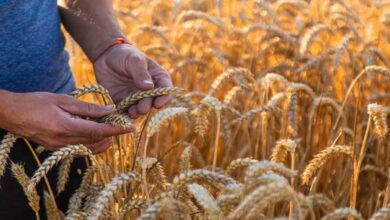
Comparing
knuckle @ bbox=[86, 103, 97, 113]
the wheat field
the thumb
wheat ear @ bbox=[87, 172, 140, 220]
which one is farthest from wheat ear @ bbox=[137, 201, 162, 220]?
the thumb

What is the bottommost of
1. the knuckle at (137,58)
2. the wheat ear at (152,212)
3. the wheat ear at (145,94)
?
the wheat ear at (152,212)

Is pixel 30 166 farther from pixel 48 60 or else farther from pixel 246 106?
pixel 246 106

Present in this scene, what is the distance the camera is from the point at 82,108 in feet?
6.10

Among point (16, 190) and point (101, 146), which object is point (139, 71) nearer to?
point (101, 146)

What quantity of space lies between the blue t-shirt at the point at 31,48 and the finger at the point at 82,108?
25cm

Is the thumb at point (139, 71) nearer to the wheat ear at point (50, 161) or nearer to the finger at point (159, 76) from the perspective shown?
the finger at point (159, 76)

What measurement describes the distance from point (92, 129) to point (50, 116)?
3.9 inches

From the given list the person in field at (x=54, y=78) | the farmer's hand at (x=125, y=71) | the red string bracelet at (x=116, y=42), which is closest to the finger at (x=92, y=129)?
the person in field at (x=54, y=78)

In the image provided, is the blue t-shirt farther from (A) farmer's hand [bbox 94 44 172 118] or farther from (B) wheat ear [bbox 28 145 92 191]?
(B) wheat ear [bbox 28 145 92 191]

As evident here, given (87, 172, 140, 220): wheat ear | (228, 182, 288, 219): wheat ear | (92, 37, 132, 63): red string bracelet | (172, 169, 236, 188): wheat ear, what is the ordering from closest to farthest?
→ 1. (228, 182, 288, 219): wheat ear
2. (87, 172, 140, 220): wheat ear
3. (172, 169, 236, 188): wheat ear
4. (92, 37, 132, 63): red string bracelet

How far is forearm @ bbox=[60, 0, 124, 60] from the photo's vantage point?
2.26 m

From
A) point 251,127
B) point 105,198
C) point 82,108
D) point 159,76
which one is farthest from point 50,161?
point 251,127

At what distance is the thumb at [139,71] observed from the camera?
2.00m

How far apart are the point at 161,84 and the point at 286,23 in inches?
102
